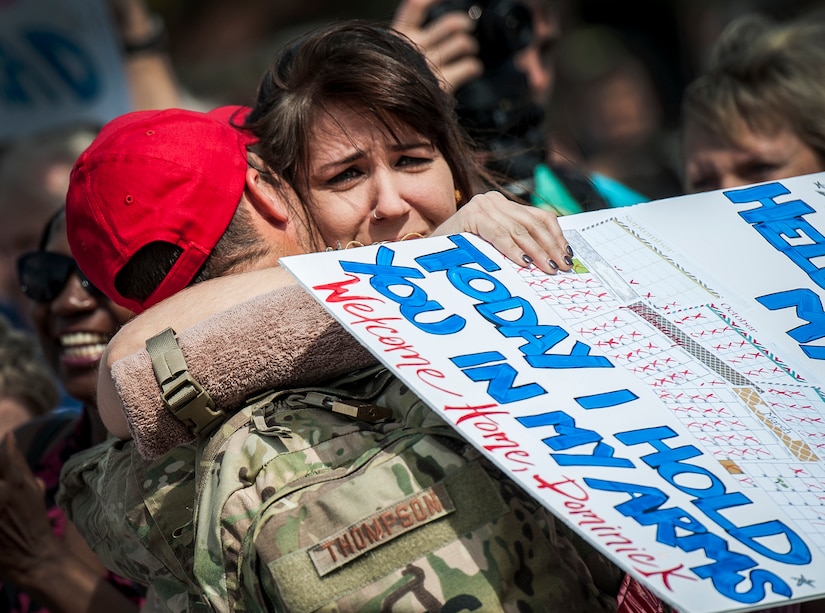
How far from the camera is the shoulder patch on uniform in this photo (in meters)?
1.09

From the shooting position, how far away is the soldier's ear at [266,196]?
4.92 feet

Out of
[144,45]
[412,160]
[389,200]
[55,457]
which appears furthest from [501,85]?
[144,45]

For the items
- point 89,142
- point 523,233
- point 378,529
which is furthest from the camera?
point 89,142

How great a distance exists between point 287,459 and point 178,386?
0.53 ft

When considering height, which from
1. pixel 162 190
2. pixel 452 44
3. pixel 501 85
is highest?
pixel 162 190

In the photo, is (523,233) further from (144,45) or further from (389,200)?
(144,45)

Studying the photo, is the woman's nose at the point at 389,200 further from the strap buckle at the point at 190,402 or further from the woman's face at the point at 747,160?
the woman's face at the point at 747,160

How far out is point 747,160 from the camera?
2.56 meters

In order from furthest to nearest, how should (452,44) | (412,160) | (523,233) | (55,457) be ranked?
(452,44) < (55,457) < (412,160) < (523,233)

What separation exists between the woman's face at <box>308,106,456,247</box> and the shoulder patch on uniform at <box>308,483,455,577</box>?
0.50 m

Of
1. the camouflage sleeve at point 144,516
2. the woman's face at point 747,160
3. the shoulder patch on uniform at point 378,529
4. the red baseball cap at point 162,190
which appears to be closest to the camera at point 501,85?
the woman's face at point 747,160

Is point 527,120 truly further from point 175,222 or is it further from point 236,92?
point 236,92

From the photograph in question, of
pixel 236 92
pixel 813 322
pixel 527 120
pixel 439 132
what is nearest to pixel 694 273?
pixel 813 322

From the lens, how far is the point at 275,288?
1.34m
